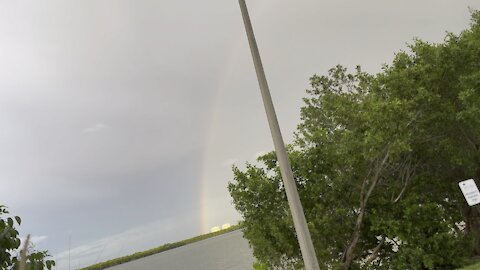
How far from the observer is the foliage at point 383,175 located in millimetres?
18359

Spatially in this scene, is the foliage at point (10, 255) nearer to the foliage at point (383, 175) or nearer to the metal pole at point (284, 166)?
the metal pole at point (284, 166)

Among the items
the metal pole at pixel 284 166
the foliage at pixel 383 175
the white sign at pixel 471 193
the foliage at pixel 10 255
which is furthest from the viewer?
the foliage at pixel 383 175

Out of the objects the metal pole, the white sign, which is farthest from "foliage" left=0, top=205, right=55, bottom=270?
the white sign

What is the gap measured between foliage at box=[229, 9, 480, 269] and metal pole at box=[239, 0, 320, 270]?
994 cm

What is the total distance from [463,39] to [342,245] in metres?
10.4

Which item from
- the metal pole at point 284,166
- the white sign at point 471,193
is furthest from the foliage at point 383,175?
the metal pole at point 284,166

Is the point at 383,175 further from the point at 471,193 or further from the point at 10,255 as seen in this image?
the point at 10,255

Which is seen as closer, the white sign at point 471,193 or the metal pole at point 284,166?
A: the metal pole at point 284,166

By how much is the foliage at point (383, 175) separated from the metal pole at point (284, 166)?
9.94 m

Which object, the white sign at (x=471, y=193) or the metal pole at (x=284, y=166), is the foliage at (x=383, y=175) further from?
→ the metal pole at (x=284, y=166)

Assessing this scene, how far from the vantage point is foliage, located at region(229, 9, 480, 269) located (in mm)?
18359

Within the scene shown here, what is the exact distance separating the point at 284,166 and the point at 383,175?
1273 centimetres

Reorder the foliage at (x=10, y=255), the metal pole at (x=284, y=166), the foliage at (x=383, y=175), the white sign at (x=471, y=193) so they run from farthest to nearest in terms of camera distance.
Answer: the foliage at (x=383, y=175)
the white sign at (x=471, y=193)
the metal pole at (x=284, y=166)
the foliage at (x=10, y=255)

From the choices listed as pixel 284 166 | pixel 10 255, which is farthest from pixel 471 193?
→ pixel 10 255
